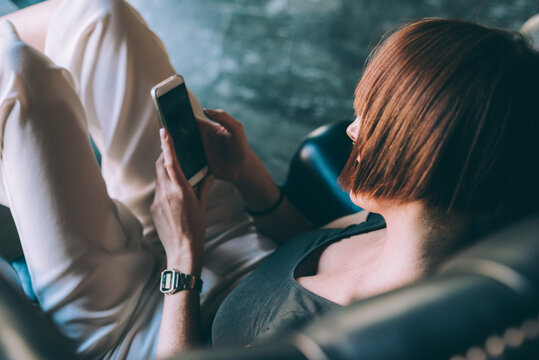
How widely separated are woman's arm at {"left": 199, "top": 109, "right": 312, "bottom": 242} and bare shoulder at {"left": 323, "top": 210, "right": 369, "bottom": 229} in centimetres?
10

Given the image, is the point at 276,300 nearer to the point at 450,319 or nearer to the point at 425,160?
the point at 425,160

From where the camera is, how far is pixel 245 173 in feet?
3.16

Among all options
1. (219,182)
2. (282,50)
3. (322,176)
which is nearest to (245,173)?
(219,182)

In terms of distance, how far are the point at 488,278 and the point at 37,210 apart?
649 millimetres

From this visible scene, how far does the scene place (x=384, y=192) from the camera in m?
0.57

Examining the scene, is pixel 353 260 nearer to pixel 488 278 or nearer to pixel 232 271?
pixel 232 271

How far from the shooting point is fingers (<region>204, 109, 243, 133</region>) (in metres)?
0.91

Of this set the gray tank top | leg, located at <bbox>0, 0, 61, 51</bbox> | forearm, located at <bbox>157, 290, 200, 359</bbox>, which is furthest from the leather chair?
leg, located at <bbox>0, 0, 61, 51</bbox>

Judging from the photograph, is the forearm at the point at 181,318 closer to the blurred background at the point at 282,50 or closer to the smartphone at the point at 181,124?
the smartphone at the point at 181,124

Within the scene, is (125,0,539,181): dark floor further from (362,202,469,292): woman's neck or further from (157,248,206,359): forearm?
(362,202,469,292): woman's neck

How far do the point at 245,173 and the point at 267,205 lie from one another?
87mm

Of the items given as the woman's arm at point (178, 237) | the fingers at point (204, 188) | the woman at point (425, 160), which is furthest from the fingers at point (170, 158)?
the woman at point (425, 160)

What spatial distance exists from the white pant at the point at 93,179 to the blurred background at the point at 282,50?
1.05 m

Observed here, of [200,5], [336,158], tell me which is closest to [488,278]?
[336,158]
